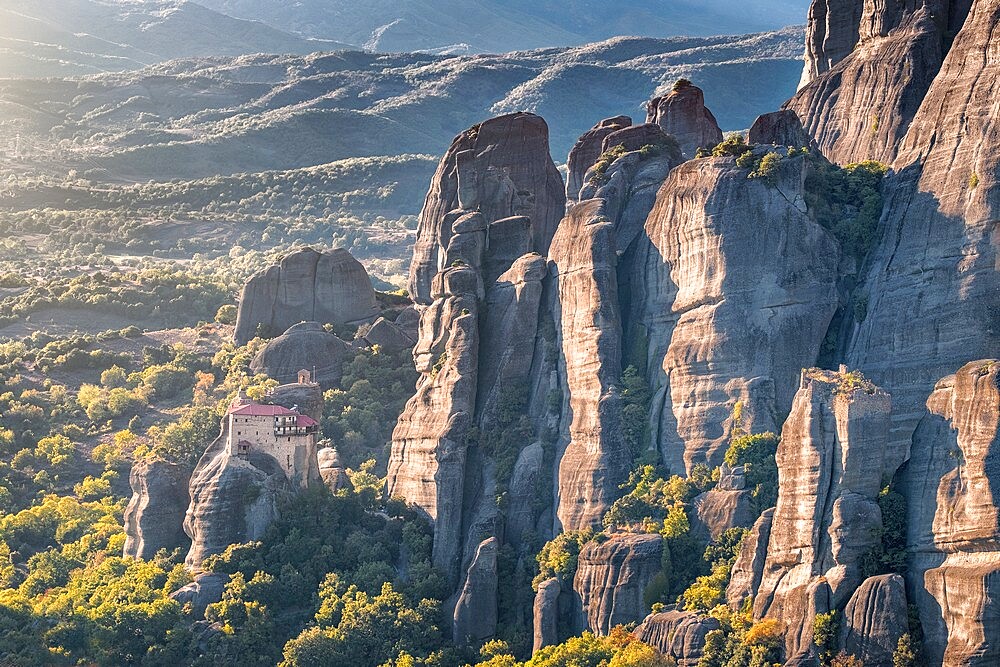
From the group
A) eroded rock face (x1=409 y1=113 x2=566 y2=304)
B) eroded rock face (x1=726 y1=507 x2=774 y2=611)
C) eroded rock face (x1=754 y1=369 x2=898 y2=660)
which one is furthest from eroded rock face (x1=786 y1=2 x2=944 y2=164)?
eroded rock face (x1=726 y1=507 x2=774 y2=611)

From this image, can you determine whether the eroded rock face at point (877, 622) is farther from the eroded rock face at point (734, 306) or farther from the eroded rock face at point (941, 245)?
the eroded rock face at point (734, 306)

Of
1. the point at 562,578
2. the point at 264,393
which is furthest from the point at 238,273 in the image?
the point at 562,578

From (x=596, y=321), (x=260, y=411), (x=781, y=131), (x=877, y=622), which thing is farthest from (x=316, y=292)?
(x=877, y=622)

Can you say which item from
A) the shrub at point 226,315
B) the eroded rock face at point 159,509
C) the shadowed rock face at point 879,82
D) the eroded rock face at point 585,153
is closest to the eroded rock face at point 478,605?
the eroded rock face at point 159,509

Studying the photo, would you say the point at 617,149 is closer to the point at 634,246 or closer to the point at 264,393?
the point at 634,246

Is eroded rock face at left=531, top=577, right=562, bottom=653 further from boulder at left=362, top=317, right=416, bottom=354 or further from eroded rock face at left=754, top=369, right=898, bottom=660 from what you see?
boulder at left=362, top=317, right=416, bottom=354

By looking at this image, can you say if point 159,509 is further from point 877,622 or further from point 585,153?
point 877,622
